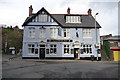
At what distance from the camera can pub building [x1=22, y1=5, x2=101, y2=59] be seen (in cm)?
2308

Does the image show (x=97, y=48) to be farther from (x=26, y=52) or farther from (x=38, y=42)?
(x=26, y=52)

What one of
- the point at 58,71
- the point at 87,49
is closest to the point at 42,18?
the point at 87,49

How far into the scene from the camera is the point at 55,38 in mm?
23438

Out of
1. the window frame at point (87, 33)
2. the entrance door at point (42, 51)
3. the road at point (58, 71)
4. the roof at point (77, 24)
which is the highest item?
the roof at point (77, 24)

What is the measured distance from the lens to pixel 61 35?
2366cm

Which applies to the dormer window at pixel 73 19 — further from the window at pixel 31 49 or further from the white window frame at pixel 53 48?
the window at pixel 31 49

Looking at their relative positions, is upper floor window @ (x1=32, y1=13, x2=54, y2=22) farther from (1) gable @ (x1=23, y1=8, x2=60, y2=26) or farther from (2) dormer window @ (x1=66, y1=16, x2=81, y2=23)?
(2) dormer window @ (x1=66, y1=16, x2=81, y2=23)

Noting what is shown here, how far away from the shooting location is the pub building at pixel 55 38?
23078 mm

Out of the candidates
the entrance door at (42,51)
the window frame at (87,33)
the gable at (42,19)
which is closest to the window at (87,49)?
the window frame at (87,33)

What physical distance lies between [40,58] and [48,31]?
19.7 ft

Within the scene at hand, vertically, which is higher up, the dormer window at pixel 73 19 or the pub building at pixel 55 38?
the dormer window at pixel 73 19

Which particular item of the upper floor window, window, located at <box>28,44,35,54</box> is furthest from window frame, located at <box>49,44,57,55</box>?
the upper floor window

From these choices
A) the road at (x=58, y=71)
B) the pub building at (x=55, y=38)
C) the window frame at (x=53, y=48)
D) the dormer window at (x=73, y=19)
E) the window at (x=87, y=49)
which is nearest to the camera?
the road at (x=58, y=71)

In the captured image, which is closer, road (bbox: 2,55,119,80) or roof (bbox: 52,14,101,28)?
road (bbox: 2,55,119,80)
